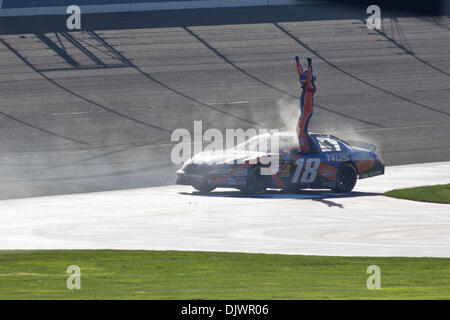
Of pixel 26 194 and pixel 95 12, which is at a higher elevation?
pixel 95 12

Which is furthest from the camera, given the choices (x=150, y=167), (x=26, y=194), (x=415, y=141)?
(x=415, y=141)

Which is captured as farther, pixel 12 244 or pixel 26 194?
pixel 26 194

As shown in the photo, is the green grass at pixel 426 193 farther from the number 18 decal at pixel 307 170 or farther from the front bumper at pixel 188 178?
→ the front bumper at pixel 188 178

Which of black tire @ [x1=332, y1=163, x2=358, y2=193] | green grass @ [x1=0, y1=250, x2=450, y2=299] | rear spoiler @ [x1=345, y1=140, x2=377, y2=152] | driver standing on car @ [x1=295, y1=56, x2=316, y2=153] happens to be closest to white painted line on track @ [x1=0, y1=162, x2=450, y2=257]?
black tire @ [x1=332, y1=163, x2=358, y2=193]

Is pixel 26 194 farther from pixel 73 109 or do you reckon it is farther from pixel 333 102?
pixel 333 102

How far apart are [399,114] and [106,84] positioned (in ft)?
36.9

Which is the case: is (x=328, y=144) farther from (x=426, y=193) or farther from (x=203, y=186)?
(x=203, y=186)

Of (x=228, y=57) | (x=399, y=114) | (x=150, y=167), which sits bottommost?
(x=150, y=167)

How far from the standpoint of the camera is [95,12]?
49.4 metres

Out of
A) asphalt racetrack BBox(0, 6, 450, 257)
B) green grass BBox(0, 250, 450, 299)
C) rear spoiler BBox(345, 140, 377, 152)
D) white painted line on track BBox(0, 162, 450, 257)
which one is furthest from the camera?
rear spoiler BBox(345, 140, 377, 152)

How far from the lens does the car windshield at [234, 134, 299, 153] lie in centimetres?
2334

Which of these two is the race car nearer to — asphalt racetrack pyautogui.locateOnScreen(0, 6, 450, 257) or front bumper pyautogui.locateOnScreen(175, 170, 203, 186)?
front bumper pyautogui.locateOnScreen(175, 170, 203, 186)

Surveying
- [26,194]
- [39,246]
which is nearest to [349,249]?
[39,246]

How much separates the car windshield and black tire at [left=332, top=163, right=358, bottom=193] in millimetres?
1172
